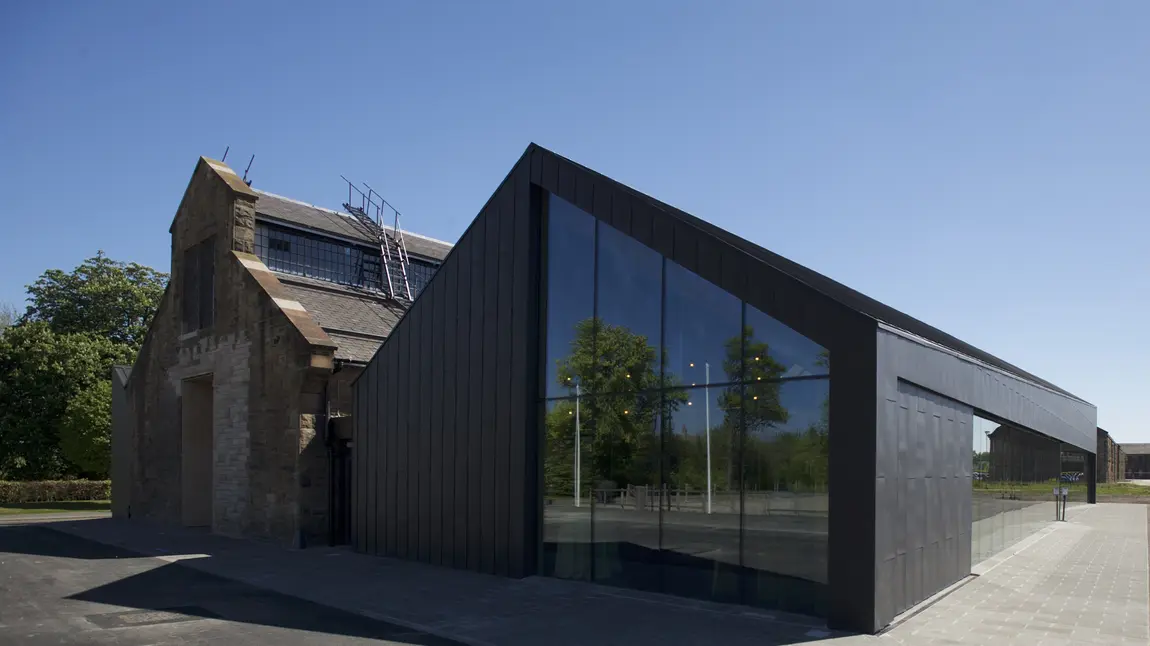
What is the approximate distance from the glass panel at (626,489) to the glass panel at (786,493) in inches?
68.0

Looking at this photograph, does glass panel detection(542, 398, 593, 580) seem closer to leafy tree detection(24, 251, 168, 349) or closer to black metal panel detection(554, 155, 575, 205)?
black metal panel detection(554, 155, 575, 205)

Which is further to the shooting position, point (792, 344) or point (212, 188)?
point (212, 188)

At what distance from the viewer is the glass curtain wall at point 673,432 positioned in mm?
11008

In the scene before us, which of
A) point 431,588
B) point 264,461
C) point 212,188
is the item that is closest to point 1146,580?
point 431,588

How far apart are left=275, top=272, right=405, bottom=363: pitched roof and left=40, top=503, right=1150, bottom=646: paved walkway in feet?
17.1

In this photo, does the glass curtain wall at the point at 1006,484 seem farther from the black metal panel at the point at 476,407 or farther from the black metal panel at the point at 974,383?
the black metal panel at the point at 476,407

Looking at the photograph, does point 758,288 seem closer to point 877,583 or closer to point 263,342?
point 877,583

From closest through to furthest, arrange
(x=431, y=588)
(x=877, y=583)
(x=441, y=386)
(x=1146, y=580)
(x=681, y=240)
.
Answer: (x=877, y=583)
(x=681, y=240)
(x=431, y=588)
(x=1146, y=580)
(x=441, y=386)

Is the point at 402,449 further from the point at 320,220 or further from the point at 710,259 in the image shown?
the point at 320,220

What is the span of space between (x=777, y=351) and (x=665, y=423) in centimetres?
231

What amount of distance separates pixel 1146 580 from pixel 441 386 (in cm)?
1299

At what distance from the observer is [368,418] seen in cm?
1823

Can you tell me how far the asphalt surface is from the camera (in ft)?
33.6

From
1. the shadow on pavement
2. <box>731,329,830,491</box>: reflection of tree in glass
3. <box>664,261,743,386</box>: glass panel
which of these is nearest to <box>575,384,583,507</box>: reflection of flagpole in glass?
<box>664,261,743,386</box>: glass panel
